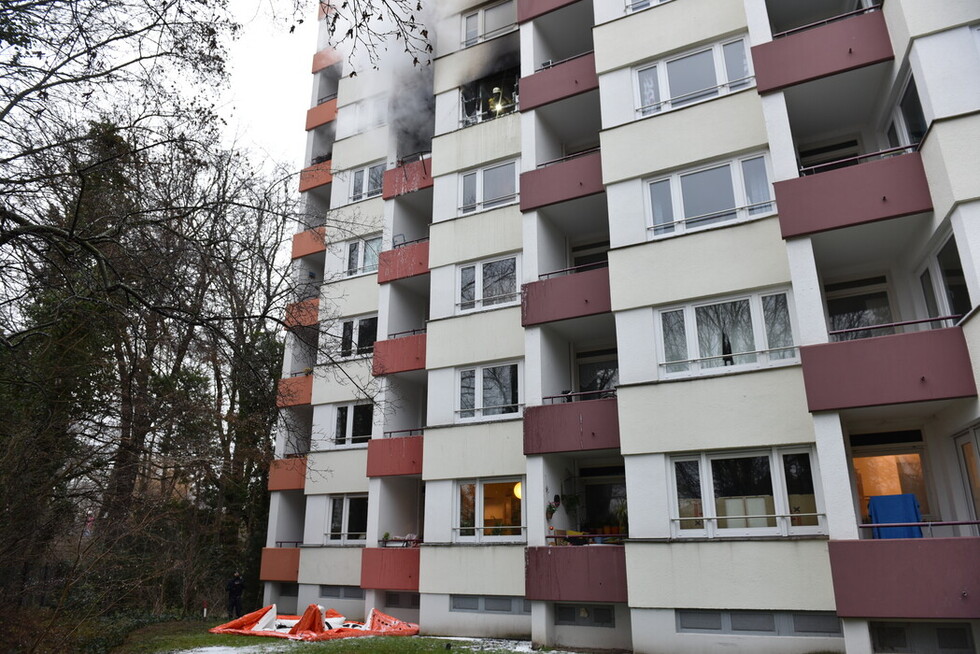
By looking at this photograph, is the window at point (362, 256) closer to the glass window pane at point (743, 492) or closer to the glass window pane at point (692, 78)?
the glass window pane at point (692, 78)

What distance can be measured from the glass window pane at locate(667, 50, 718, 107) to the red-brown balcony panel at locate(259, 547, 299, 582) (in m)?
18.3

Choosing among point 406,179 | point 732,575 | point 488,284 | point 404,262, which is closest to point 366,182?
point 406,179

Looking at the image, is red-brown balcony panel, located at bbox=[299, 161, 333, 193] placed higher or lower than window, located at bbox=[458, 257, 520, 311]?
higher

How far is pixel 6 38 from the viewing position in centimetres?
776

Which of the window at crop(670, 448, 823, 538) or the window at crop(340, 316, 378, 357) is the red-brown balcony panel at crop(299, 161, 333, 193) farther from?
the window at crop(670, 448, 823, 538)

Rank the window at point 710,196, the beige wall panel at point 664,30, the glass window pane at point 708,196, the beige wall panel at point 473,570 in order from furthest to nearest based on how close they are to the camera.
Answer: the beige wall panel at point 473,570, the beige wall panel at point 664,30, the glass window pane at point 708,196, the window at point 710,196

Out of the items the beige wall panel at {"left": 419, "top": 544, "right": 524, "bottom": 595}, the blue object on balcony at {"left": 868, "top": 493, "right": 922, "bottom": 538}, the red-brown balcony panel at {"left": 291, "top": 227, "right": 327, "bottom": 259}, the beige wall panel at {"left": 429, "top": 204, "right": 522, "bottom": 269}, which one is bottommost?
the beige wall panel at {"left": 419, "top": 544, "right": 524, "bottom": 595}

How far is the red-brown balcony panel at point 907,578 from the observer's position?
987 cm

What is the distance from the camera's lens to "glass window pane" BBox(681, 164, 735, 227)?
14688 millimetres

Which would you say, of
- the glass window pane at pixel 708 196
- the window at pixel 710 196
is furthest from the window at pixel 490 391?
the glass window pane at pixel 708 196

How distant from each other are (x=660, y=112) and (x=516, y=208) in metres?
5.01

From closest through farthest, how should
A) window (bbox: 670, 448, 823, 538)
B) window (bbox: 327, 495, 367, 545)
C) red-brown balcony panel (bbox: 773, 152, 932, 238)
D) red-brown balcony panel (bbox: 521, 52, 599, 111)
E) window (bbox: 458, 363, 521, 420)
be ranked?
red-brown balcony panel (bbox: 773, 152, 932, 238), window (bbox: 670, 448, 823, 538), window (bbox: 458, 363, 521, 420), red-brown balcony panel (bbox: 521, 52, 599, 111), window (bbox: 327, 495, 367, 545)

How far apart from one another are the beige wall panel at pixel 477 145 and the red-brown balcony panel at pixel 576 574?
11.8 m

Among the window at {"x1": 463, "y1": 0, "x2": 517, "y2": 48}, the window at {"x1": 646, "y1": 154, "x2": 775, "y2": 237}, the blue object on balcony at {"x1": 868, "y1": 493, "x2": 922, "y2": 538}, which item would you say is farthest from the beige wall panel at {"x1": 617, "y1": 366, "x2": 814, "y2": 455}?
the window at {"x1": 463, "y1": 0, "x2": 517, "y2": 48}
